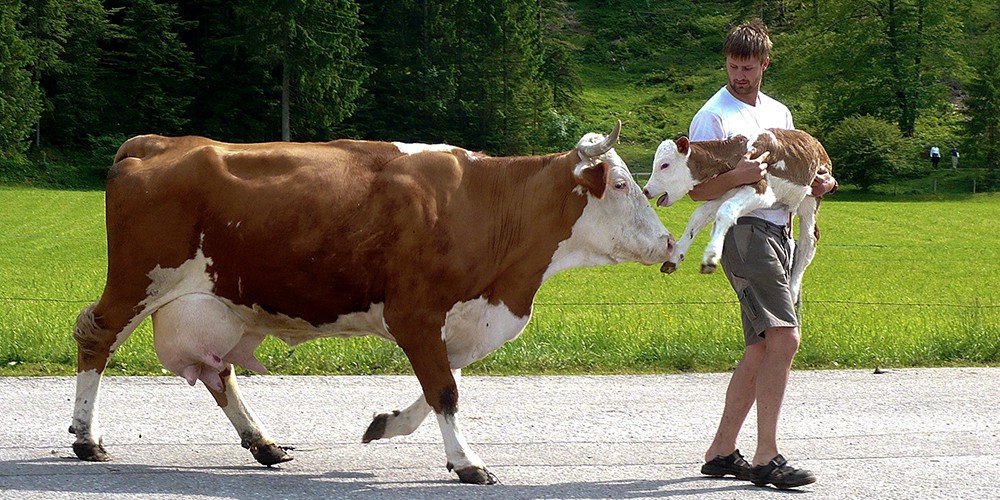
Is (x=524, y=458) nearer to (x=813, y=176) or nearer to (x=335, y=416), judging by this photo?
(x=335, y=416)

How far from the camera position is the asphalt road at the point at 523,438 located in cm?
638

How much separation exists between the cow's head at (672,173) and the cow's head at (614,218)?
1.37ft

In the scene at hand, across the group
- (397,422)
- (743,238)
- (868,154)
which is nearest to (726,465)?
(743,238)

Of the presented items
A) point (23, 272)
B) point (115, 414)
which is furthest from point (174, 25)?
point (115, 414)

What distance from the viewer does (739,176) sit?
20.9 ft

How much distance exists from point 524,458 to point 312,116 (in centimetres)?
5601

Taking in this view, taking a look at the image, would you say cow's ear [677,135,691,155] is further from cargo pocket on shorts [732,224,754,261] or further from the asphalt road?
the asphalt road

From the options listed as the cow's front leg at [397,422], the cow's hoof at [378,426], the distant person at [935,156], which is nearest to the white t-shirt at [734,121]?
the cow's front leg at [397,422]

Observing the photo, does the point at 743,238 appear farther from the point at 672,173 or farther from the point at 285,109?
the point at 285,109

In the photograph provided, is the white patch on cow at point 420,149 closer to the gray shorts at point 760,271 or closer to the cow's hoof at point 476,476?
the gray shorts at point 760,271

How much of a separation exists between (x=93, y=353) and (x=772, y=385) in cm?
357

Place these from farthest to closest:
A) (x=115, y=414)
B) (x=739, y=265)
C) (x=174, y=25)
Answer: (x=174, y=25) < (x=115, y=414) < (x=739, y=265)

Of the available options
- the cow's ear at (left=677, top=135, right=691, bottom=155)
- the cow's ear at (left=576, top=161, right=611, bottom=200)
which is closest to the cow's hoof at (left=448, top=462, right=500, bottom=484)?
the cow's ear at (left=576, top=161, right=611, bottom=200)

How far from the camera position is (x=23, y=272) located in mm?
26766
